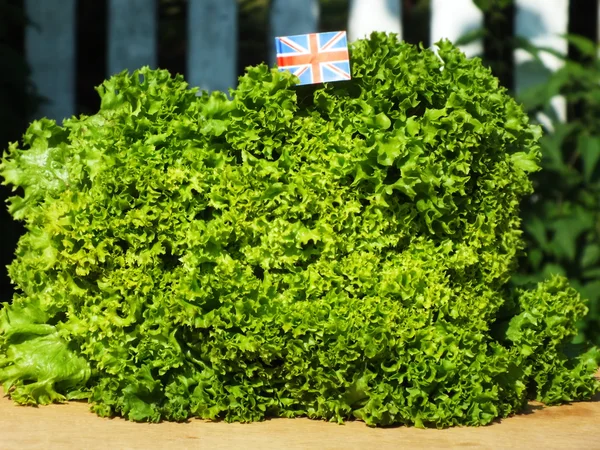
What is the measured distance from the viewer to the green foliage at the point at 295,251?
544 centimetres

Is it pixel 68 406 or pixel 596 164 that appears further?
pixel 596 164

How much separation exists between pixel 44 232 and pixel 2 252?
9.11 feet

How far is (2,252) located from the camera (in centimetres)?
851

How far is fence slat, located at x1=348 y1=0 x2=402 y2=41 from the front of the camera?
8523 millimetres

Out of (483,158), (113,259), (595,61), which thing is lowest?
(113,259)

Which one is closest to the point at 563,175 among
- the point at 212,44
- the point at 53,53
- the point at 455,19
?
the point at 455,19

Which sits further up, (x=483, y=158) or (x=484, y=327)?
(x=483, y=158)

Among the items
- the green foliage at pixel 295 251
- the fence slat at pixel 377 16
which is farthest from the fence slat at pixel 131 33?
the green foliage at pixel 295 251

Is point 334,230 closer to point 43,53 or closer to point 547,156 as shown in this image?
point 547,156

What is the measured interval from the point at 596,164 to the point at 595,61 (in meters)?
0.82

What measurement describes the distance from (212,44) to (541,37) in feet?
8.41

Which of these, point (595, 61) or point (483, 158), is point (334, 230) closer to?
point (483, 158)

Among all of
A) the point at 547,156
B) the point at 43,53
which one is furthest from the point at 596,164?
the point at 43,53

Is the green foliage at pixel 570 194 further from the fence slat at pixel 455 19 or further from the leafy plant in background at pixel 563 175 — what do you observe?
the fence slat at pixel 455 19
